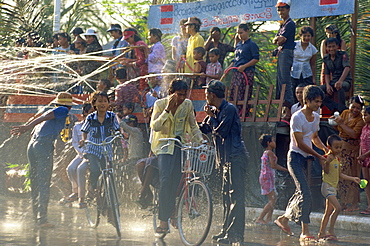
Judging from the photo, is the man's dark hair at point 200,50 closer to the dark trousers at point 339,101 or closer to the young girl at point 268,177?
the dark trousers at point 339,101

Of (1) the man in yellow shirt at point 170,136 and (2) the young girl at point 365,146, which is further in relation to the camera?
(2) the young girl at point 365,146

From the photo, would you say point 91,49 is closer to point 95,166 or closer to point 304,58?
point 304,58

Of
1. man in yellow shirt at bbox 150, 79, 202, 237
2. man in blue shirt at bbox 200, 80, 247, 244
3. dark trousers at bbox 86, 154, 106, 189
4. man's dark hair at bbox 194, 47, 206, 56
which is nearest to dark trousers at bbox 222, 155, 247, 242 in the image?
man in blue shirt at bbox 200, 80, 247, 244

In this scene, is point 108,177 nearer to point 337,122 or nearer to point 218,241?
point 218,241

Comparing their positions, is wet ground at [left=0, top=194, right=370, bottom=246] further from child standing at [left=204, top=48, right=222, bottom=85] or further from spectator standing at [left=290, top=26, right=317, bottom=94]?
spectator standing at [left=290, top=26, right=317, bottom=94]

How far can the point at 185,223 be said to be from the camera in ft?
25.1

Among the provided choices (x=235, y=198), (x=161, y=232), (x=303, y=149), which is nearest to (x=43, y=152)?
(x=161, y=232)

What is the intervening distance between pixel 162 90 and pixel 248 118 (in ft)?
5.04

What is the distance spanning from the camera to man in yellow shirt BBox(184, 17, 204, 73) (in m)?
11.4

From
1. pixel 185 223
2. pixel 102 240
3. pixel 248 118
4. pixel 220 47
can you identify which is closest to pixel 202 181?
pixel 185 223

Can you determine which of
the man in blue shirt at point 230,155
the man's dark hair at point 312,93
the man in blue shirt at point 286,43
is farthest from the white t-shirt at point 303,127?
the man in blue shirt at point 286,43

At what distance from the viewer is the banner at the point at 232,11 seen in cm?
1089

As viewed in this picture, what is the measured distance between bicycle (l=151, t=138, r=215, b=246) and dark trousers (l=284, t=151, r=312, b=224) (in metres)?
0.98

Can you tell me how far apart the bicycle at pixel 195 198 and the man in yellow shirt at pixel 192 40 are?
12.4ft
